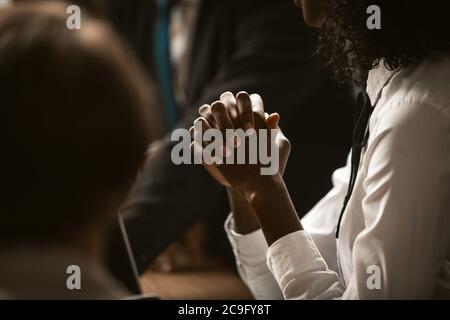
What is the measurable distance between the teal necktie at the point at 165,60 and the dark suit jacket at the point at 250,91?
8 cm

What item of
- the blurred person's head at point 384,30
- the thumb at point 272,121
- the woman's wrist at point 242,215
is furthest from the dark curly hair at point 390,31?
the woman's wrist at point 242,215

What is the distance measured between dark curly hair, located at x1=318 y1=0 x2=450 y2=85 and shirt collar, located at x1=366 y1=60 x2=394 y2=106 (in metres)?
0.01

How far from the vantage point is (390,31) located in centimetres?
81

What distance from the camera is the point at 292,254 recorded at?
0.82 m

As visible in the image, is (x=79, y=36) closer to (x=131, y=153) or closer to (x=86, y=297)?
(x=131, y=153)

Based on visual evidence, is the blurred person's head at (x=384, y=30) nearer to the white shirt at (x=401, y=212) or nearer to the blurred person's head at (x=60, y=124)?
the white shirt at (x=401, y=212)

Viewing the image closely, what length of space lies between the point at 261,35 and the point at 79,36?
865 millimetres

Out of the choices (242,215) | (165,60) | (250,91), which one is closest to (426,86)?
(242,215)

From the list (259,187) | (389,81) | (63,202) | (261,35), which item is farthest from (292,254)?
(261,35)

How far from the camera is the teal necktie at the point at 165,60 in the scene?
1.56 metres

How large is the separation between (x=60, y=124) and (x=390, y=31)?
40cm

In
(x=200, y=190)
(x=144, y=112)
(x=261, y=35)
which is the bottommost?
(x=200, y=190)

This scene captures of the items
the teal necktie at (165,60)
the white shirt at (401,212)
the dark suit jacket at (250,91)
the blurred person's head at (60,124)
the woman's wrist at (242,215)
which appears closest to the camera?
the blurred person's head at (60,124)

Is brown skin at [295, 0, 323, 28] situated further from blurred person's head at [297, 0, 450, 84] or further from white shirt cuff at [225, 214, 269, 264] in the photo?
white shirt cuff at [225, 214, 269, 264]
